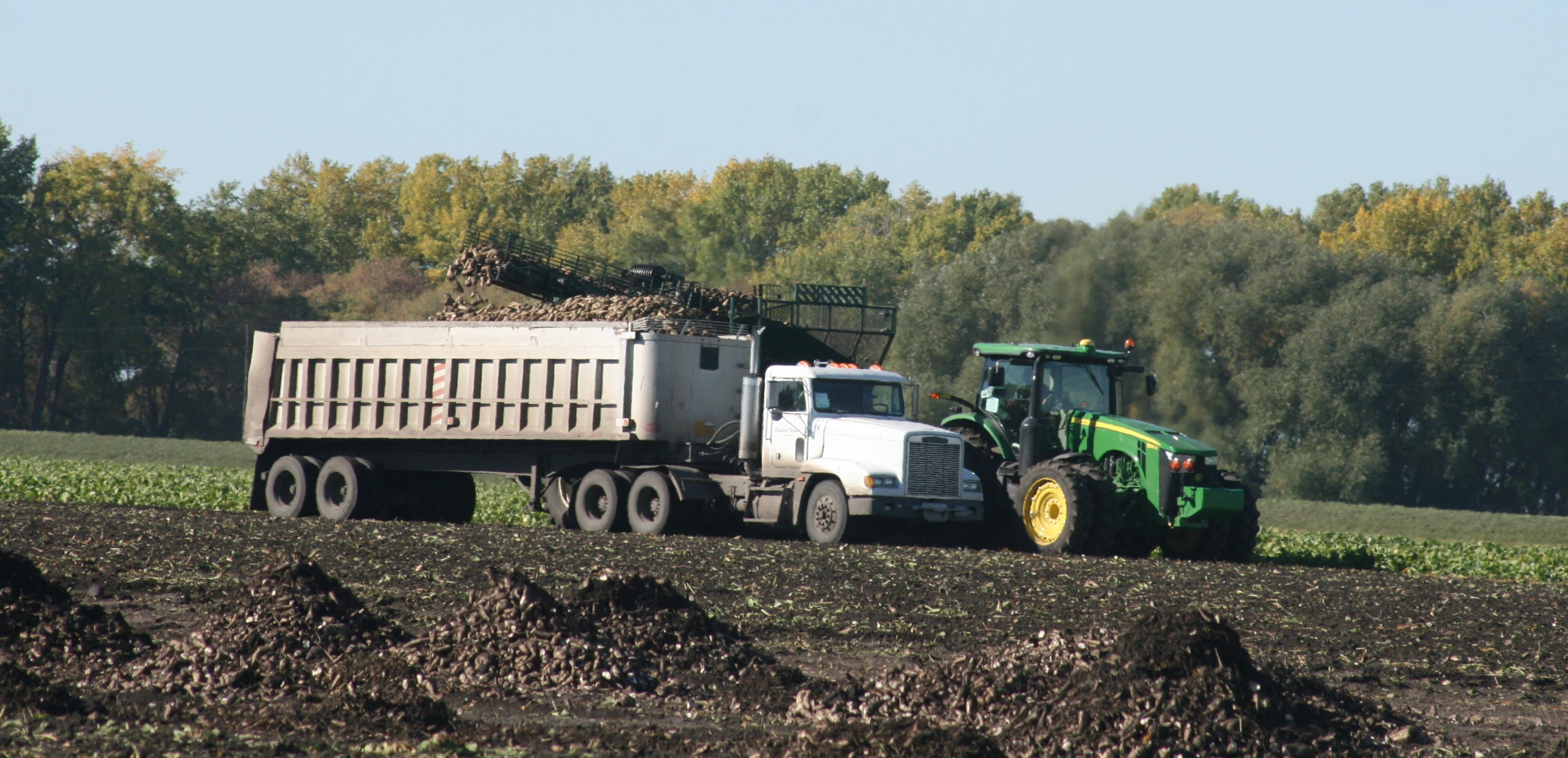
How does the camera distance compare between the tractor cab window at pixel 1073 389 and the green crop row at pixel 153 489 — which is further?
the green crop row at pixel 153 489

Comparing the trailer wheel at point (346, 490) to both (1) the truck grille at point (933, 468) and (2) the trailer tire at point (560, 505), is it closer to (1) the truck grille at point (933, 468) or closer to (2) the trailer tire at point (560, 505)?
(2) the trailer tire at point (560, 505)

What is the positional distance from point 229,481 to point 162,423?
43135 millimetres

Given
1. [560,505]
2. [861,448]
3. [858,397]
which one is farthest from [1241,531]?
[560,505]

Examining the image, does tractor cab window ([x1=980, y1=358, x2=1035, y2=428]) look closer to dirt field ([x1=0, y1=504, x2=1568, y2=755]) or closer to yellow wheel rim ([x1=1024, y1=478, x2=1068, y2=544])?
yellow wheel rim ([x1=1024, y1=478, x2=1068, y2=544])

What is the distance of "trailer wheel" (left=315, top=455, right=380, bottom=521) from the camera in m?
23.7

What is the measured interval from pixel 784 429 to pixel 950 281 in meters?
35.1

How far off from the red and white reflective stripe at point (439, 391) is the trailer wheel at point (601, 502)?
2236 mm

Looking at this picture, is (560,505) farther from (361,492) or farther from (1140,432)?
(1140,432)

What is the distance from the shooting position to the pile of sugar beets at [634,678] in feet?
26.3

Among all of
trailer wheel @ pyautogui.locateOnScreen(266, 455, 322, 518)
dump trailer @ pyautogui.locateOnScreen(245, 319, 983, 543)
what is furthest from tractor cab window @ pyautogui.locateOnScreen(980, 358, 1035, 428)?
trailer wheel @ pyautogui.locateOnScreen(266, 455, 322, 518)

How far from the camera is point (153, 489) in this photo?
3136cm

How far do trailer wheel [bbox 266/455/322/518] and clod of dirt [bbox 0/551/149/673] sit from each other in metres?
13.3

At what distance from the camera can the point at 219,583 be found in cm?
1419

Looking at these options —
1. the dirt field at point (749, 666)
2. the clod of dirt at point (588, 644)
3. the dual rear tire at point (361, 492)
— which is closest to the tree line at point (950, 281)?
the dual rear tire at point (361, 492)
